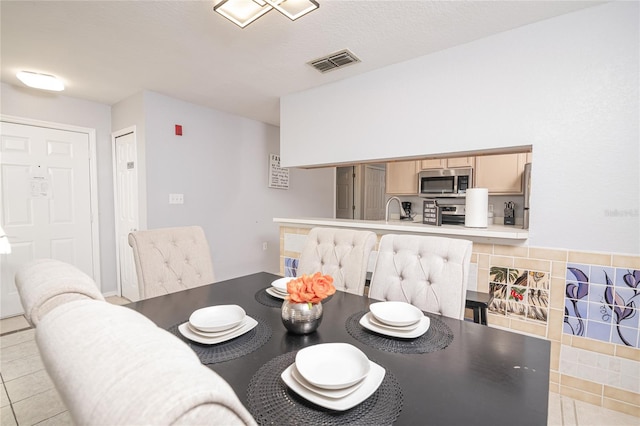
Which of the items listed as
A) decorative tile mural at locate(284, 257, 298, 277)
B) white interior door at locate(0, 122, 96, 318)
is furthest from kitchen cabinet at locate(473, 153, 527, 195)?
white interior door at locate(0, 122, 96, 318)

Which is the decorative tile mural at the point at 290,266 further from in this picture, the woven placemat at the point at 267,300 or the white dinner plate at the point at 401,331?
the white dinner plate at the point at 401,331

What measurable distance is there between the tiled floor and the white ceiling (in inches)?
86.0

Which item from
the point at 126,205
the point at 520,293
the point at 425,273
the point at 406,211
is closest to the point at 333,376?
the point at 425,273

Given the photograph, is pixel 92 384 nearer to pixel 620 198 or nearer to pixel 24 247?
pixel 620 198

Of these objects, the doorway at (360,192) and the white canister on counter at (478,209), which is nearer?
the white canister on counter at (478,209)

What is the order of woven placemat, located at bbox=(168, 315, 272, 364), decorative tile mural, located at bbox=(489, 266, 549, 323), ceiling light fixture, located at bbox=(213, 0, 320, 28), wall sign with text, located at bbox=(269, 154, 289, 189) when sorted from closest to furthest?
woven placemat, located at bbox=(168, 315, 272, 364), ceiling light fixture, located at bbox=(213, 0, 320, 28), decorative tile mural, located at bbox=(489, 266, 549, 323), wall sign with text, located at bbox=(269, 154, 289, 189)

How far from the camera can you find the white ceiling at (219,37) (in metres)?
1.76

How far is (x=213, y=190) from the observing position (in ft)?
12.1

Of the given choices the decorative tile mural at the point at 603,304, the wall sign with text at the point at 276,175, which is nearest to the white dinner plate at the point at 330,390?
the decorative tile mural at the point at 603,304

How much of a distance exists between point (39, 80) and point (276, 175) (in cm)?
267

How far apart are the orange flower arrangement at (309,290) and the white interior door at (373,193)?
4.93 meters

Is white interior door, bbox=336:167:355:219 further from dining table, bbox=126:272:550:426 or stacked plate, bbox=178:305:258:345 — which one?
stacked plate, bbox=178:305:258:345

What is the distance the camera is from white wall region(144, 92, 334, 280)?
10.4 feet

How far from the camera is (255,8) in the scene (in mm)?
1645
